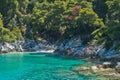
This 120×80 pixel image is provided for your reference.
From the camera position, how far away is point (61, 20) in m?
75.5

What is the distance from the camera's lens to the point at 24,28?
86250 millimetres

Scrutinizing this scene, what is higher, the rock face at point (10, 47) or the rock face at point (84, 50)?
the rock face at point (84, 50)

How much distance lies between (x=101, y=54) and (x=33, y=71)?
1672 centimetres

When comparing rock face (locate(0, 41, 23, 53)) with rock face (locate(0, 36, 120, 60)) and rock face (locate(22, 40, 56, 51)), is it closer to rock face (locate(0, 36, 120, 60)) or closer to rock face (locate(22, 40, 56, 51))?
rock face (locate(0, 36, 120, 60))

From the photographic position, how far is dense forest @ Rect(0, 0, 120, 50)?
190 ft

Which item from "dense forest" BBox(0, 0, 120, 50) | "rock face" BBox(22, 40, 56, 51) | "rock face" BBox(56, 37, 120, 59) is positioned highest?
"dense forest" BBox(0, 0, 120, 50)

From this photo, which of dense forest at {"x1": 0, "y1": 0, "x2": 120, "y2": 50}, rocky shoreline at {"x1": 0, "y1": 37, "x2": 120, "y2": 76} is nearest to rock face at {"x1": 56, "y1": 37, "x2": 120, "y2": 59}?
rocky shoreline at {"x1": 0, "y1": 37, "x2": 120, "y2": 76}

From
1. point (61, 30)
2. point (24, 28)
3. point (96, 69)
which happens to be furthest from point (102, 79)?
point (24, 28)

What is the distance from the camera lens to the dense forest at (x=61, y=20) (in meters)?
58.0

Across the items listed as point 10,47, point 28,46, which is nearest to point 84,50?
point 28,46

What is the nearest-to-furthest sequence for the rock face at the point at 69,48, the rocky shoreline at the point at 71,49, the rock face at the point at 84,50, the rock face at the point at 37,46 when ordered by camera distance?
the rocky shoreline at the point at 71,49, the rock face at the point at 84,50, the rock face at the point at 69,48, the rock face at the point at 37,46

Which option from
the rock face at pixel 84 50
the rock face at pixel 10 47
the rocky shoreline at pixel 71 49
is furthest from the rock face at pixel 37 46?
the rock face at pixel 84 50

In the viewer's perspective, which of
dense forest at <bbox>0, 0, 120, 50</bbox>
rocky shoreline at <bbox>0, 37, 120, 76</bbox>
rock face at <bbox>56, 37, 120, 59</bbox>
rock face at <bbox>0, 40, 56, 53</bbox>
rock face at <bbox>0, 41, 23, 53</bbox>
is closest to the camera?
rocky shoreline at <bbox>0, 37, 120, 76</bbox>

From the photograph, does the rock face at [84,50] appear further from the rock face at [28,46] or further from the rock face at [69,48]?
the rock face at [28,46]
